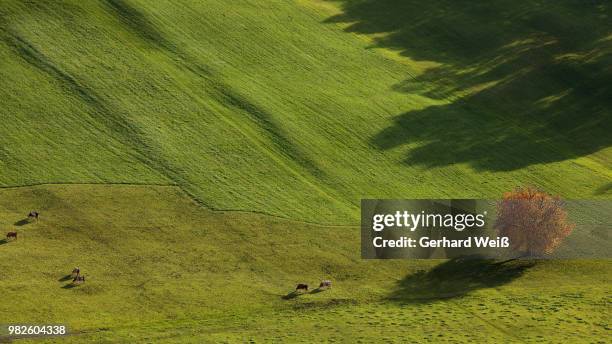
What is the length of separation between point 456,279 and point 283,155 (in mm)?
26528

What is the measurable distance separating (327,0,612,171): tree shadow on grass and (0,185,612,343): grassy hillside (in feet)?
75.6

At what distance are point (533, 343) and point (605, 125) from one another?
5098 cm

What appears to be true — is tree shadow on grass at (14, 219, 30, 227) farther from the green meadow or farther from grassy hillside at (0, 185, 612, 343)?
the green meadow

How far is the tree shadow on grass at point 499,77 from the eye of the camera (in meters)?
104

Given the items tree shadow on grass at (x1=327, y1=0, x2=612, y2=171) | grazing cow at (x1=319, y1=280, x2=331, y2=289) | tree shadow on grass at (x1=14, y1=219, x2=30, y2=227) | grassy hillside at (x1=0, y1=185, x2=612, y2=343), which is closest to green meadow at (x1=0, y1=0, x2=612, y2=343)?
grassy hillside at (x1=0, y1=185, x2=612, y2=343)

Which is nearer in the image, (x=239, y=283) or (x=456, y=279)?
(x=239, y=283)

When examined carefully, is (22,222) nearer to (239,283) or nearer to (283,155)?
(239,283)

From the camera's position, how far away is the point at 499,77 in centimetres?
11950

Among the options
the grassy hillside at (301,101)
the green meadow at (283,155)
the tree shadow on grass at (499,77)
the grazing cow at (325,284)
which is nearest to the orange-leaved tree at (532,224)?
the green meadow at (283,155)

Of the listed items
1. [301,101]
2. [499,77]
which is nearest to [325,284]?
[301,101]

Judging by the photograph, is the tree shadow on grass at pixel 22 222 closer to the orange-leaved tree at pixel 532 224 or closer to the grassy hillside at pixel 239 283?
the grassy hillside at pixel 239 283

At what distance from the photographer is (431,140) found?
103 meters

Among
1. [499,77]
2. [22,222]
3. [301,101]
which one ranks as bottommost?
[22,222]

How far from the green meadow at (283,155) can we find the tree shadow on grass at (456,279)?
0.78 ft
